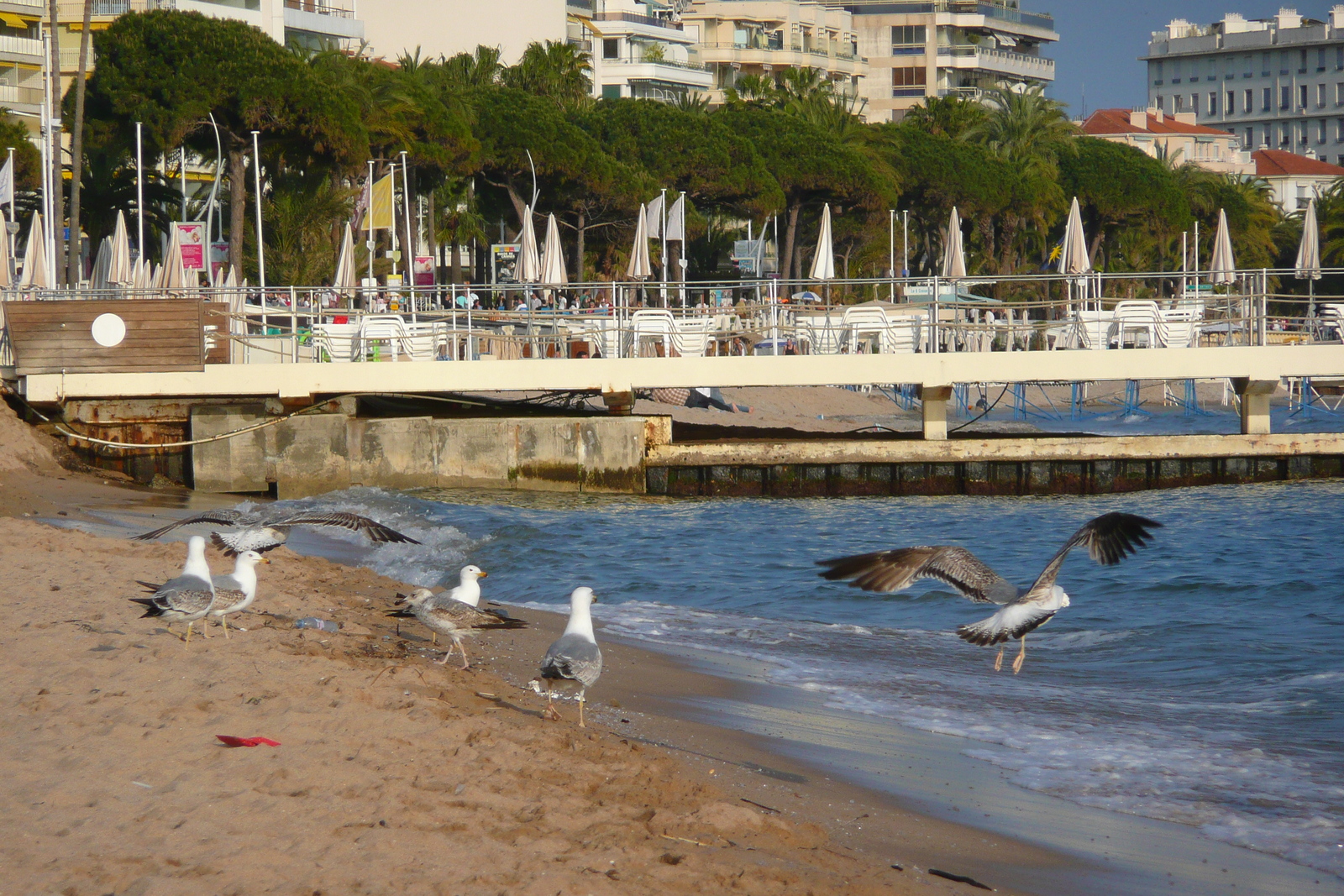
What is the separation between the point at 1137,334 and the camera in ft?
97.0

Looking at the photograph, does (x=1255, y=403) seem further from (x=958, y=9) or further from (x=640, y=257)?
(x=958, y=9)

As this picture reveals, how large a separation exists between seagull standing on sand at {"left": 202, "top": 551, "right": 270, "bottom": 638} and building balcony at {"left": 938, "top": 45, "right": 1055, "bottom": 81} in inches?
4404

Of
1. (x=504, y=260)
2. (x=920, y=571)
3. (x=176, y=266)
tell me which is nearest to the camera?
(x=920, y=571)

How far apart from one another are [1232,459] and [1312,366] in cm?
180

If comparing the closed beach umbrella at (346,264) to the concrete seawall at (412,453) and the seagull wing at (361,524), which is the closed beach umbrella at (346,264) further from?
the seagull wing at (361,524)

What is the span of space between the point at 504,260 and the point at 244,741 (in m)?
53.6

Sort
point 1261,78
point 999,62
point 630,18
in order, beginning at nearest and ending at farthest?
point 630,18 → point 999,62 → point 1261,78

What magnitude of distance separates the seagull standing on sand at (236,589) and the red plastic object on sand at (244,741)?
244 centimetres

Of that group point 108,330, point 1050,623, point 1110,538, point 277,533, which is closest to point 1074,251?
point 108,330

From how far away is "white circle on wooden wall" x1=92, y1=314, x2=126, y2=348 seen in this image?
20688 millimetres

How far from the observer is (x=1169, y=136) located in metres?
124

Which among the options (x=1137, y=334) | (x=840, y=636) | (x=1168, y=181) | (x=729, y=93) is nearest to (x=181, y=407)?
(x=840, y=636)

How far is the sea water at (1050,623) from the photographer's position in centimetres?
750

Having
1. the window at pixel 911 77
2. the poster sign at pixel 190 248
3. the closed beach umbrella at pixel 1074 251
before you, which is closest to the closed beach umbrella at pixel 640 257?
the poster sign at pixel 190 248
